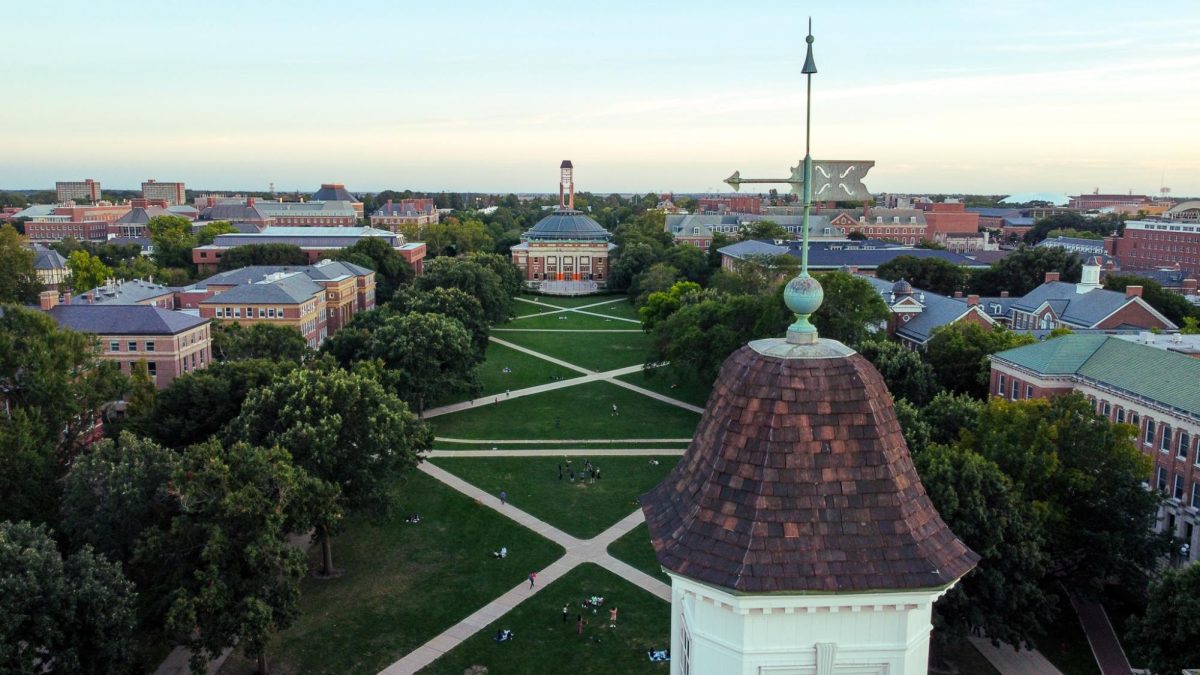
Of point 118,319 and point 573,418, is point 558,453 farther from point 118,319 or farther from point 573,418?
point 118,319

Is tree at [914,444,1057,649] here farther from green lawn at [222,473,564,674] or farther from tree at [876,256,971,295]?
tree at [876,256,971,295]

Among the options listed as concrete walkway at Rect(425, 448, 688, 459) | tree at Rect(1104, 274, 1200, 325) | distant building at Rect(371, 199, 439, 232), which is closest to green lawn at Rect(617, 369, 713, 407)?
concrete walkway at Rect(425, 448, 688, 459)

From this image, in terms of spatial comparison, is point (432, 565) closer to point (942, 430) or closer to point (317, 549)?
point (317, 549)

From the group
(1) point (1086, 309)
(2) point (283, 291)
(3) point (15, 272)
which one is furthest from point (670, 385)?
(3) point (15, 272)

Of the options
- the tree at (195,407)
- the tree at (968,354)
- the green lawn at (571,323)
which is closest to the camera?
the tree at (195,407)

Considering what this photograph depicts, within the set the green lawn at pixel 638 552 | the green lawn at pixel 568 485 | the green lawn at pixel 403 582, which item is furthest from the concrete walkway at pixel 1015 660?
the green lawn at pixel 403 582

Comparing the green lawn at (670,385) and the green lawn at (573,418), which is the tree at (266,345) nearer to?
the green lawn at (573,418)
